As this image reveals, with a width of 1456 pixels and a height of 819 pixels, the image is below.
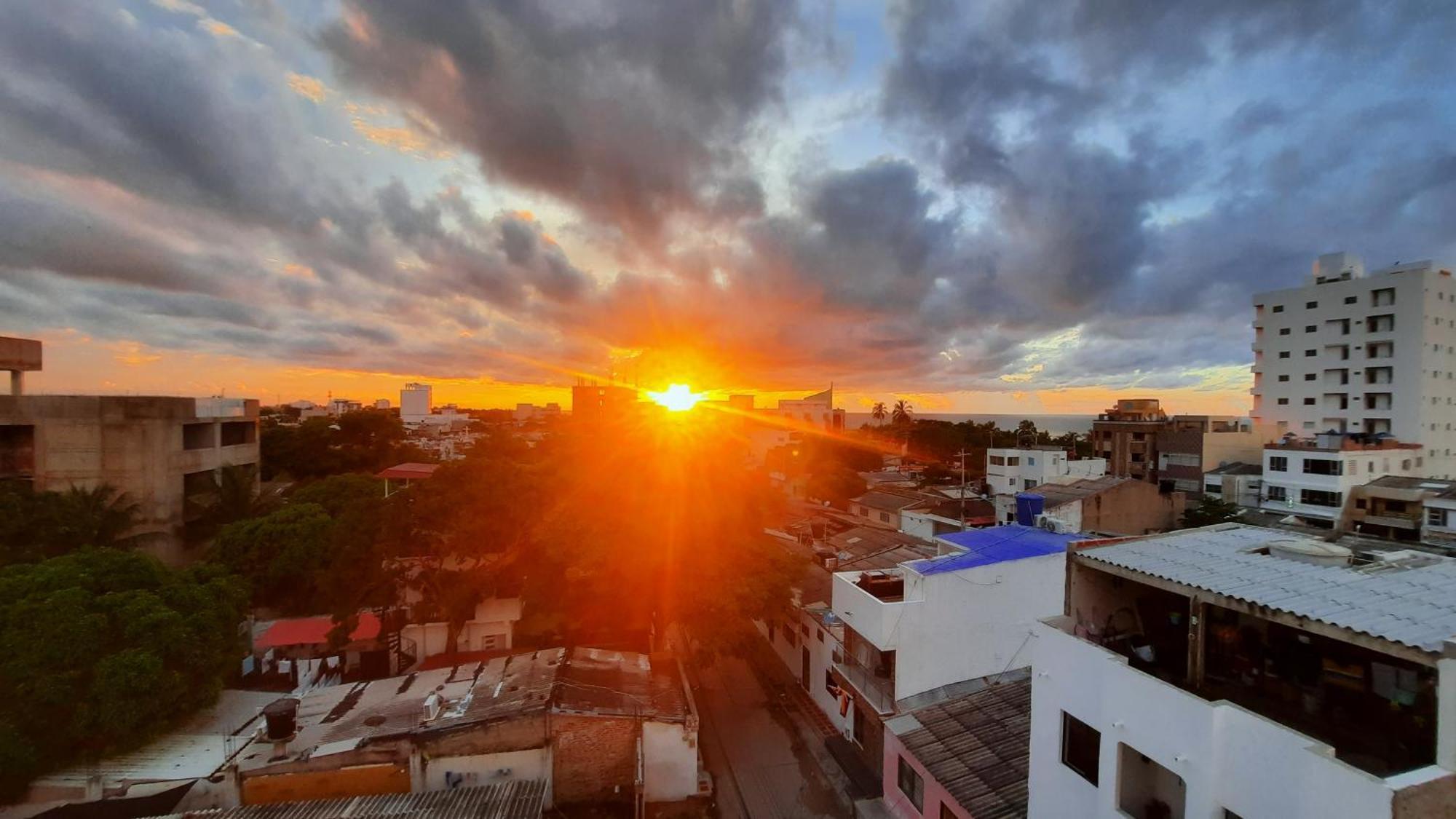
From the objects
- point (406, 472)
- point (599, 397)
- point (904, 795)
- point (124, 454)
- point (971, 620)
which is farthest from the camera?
point (599, 397)

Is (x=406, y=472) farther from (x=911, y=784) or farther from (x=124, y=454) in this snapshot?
(x=911, y=784)

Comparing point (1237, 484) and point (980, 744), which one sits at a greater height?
point (1237, 484)

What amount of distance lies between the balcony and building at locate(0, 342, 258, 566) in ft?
76.2

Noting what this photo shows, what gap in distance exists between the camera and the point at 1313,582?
18.6 ft

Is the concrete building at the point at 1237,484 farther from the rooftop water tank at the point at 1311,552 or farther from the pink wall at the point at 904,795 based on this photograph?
the rooftop water tank at the point at 1311,552

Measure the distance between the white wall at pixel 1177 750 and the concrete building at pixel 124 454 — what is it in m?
27.2

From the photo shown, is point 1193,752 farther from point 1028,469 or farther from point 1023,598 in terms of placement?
point 1028,469

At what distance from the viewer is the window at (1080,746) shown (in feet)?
21.4

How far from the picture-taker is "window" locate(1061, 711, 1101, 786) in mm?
6508

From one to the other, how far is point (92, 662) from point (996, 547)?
16.8 metres

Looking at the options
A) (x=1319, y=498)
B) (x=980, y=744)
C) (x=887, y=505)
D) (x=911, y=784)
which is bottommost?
→ (x=911, y=784)

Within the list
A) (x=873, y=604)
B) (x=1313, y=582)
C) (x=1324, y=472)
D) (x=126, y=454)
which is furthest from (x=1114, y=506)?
(x=126, y=454)

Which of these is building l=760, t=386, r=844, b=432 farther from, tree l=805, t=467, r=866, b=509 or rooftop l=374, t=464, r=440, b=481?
rooftop l=374, t=464, r=440, b=481

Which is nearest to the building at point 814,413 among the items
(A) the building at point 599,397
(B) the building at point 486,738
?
(A) the building at point 599,397
